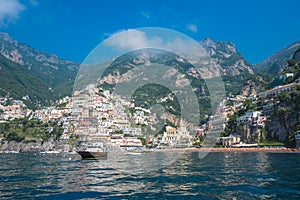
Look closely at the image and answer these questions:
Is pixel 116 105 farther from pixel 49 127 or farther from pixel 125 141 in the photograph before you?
pixel 49 127

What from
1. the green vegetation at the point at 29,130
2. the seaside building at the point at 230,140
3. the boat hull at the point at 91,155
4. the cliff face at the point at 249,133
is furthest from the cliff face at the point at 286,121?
A: the green vegetation at the point at 29,130

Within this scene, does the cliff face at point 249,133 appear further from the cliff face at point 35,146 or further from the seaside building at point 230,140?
the cliff face at point 35,146

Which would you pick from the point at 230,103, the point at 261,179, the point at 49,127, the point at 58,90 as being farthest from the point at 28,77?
the point at 261,179

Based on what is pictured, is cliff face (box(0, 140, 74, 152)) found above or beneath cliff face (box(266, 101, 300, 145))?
beneath

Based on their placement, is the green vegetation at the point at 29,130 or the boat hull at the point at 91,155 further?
the green vegetation at the point at 29,130

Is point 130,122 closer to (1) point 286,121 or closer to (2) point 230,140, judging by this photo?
(2) point 230,140

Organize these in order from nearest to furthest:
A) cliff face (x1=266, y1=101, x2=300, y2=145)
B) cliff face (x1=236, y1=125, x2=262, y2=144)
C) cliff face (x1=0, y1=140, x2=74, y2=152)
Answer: cliff face (x1=266, y1=101, x2=300, y2=145) < cliff face (x1=236, y1=125, x2=262, y2=144) < cliff face (x1=0, y1=140, x2=74, y2=152)

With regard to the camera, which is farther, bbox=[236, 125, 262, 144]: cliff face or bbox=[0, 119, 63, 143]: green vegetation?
bbox=[0, 119, 63, 143]: green vegetation

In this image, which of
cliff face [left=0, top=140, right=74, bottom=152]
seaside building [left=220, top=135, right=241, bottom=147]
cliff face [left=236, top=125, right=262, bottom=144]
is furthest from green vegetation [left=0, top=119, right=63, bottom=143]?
cliff face [left=236, top=125, right=262, bottom=144]

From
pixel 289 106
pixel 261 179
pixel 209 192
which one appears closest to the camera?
pixel 209 192

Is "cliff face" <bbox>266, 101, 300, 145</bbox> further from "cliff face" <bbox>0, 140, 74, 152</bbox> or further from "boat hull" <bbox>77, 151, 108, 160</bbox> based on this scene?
"cliff face" <bbox>0, 140, 74, 152</bbox>

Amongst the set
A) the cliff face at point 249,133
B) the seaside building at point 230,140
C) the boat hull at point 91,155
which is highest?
the cliff face at point 249,133
